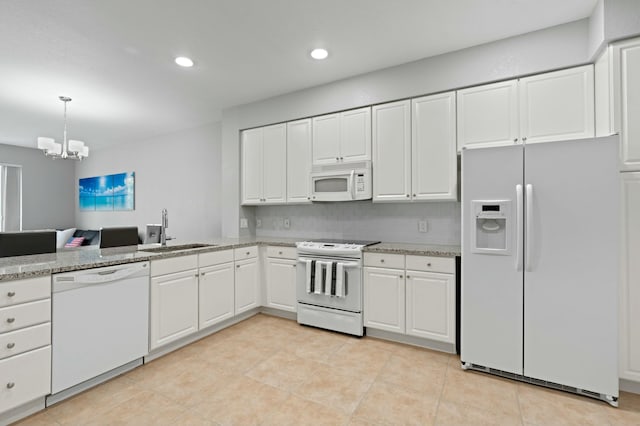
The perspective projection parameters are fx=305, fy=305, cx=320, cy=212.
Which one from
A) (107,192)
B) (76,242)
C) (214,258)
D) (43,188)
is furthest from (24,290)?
(43,188)

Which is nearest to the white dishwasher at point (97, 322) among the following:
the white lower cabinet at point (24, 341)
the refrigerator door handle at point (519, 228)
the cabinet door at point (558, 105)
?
the white lower cabinet at point (24, 341)

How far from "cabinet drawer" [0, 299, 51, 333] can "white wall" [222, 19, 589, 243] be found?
240 cm

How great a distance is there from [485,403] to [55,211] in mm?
→ 8667

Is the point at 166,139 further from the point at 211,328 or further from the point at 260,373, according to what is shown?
the point at 260,373

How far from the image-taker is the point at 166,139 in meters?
5.56

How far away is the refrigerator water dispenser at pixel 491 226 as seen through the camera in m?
2.19

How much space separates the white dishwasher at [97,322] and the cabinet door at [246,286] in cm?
100

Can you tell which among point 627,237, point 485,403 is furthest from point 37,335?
point 627,237

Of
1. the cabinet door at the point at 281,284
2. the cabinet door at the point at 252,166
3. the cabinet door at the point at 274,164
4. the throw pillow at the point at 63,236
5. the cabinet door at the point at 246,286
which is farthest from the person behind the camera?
the throw pillow at the point at 63,236

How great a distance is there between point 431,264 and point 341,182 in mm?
1265

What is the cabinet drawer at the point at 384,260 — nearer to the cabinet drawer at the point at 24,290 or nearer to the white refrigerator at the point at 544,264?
the white refrigerator at the point at 544,264

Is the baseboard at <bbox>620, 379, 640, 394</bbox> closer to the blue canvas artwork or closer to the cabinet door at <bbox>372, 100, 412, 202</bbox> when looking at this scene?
the cabinet door at <bbox>372, 100, 412, 202</bbox>

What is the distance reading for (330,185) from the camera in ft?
11.1

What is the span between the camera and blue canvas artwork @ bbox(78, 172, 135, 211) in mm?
6105
